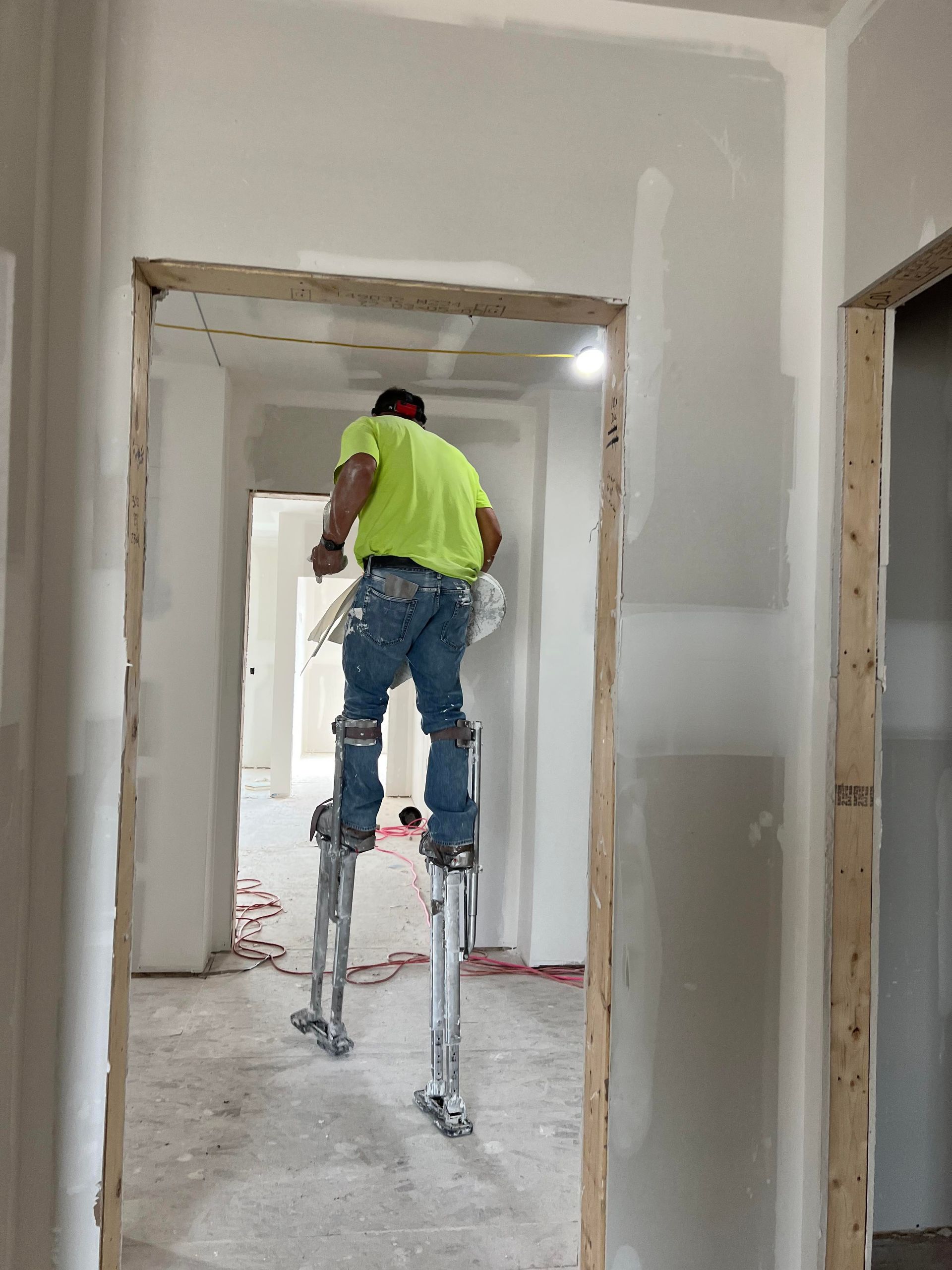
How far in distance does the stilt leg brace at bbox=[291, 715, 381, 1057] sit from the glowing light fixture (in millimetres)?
1492

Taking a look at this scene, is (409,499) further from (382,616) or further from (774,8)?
(774,8)

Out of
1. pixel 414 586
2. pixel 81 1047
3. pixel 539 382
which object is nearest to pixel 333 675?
pixel 539 382

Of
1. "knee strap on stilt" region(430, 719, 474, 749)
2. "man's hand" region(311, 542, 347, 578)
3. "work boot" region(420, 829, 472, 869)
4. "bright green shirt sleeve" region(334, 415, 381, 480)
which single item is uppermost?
"bright green shirt sleeve" region(334, 415, 381, 480)

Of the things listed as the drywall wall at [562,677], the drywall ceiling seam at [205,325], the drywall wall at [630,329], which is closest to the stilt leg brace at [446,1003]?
the drywall wall at [630,329]

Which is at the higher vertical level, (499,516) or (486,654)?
(499,516)

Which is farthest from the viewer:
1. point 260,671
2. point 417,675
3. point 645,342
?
point 260,671

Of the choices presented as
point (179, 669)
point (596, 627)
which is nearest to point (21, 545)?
point (596, 627)

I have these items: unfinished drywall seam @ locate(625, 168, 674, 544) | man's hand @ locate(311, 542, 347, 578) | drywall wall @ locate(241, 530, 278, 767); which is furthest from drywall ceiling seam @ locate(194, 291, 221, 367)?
drywall wall @ locate(241, 530, 278, 767)

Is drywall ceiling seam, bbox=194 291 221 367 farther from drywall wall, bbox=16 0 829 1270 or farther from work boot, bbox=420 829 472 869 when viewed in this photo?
work boot, bbox=420 829 472 869

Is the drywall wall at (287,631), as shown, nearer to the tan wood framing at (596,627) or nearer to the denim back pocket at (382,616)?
the denim back pocket at (382,616)

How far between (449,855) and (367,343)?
72.8 inches

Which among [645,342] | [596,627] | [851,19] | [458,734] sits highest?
[851,19]

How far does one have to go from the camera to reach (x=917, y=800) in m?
1.91

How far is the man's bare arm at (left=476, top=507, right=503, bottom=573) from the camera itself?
9.39 ft
